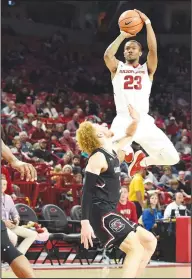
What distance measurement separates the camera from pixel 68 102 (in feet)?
83.4

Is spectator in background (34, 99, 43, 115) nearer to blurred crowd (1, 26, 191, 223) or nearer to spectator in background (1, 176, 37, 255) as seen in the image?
blurred crowd (1, 26, 191, 223)

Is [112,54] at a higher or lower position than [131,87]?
higher

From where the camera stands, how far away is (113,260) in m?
14.7

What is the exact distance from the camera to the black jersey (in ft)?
26.0

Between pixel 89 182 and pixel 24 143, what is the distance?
403 inches

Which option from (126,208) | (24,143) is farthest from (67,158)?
(126,208)

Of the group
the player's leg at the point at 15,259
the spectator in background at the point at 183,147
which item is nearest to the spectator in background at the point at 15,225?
the player's leg at the point at 15,259

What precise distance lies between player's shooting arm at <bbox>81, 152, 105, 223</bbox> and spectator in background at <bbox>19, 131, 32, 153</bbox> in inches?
385

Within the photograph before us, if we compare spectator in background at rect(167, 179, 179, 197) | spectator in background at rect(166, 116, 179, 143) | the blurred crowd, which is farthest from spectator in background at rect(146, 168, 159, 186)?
spectator in background at rect(166, 116, 179, 143)

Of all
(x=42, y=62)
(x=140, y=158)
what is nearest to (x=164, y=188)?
(x=140, y=158)

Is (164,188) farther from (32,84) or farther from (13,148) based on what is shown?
(32,84)

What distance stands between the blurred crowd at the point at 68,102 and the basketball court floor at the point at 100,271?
7.00 feet

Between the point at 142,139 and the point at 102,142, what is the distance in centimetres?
101

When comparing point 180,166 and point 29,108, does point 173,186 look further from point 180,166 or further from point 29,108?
point 29,108
